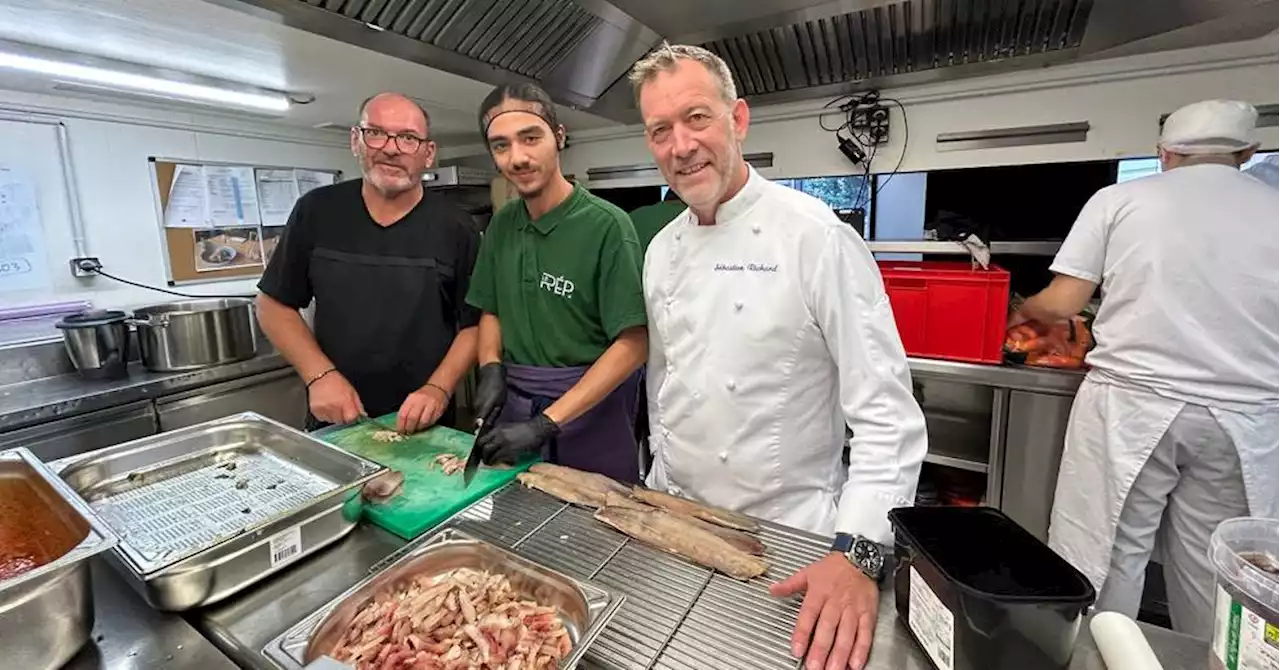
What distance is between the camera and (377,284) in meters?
1.84

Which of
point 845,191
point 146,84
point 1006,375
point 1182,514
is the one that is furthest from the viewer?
point 845,191

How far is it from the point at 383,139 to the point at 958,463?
256 centimetres

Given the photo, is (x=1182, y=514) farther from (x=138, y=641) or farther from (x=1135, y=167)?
(x=138, y=641)

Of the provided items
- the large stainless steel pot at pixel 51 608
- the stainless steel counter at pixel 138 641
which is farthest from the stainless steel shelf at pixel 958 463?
the large stainless steel pot at pixel 51 608

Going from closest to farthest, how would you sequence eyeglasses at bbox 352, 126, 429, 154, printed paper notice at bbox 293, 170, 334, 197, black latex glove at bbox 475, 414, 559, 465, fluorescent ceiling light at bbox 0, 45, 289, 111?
black latex glove at bbox 475, 414, 559, 465
eyeglasses at bbox 352, 126, 429, 154
fluorescent ceiling light at bbox 0, 45, 289, 111
printed paper notice at bbox 293, 170, 334, 197

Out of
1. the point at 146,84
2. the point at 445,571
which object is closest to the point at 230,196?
the point at 146,84

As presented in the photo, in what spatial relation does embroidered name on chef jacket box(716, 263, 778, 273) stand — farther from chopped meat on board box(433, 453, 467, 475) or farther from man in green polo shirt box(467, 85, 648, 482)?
chopped meat on board box(433, 453, 467, 475)

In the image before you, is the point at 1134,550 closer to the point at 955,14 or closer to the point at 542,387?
the point at 955,14

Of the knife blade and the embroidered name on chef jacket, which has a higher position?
the embroidered name on chef jacket

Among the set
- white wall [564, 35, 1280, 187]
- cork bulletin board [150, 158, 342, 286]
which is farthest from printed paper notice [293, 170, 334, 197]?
white wall [564, 35, 1280, 187]

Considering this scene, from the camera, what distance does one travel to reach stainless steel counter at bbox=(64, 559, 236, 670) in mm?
727

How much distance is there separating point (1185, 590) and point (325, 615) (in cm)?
245

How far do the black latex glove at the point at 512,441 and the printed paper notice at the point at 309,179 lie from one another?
10.7ft

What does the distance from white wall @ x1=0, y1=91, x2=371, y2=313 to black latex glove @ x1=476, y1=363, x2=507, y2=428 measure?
8.50 ft
